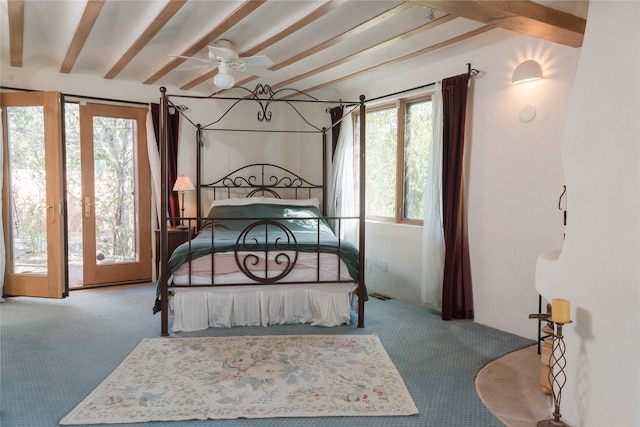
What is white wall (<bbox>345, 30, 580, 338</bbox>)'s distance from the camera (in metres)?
2.92

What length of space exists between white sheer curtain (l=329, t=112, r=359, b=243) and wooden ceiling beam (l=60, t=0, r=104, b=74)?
261cm

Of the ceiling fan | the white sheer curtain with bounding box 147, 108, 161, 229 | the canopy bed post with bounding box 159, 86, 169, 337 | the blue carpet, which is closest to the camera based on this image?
the blue carpet

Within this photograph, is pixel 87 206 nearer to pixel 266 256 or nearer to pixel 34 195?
pixel 34 195

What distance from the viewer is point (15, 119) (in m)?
4.10

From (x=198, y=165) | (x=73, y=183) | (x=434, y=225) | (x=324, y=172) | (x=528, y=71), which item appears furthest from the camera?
(x=324, y=172)

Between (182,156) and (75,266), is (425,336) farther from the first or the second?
(75,266)

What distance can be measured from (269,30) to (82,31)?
1.40 metres

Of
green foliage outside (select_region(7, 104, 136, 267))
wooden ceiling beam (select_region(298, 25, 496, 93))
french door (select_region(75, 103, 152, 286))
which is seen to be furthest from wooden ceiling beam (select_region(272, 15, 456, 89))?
green foliage outside (select_region(7, 104, 136, 267))

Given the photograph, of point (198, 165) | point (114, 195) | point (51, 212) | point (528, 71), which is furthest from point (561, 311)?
point (114, 195)

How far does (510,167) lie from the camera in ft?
10.5

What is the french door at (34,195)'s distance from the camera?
13.3 ft

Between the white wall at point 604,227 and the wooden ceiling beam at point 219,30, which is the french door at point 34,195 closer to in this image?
the wooden ceiling beam at point 219,30

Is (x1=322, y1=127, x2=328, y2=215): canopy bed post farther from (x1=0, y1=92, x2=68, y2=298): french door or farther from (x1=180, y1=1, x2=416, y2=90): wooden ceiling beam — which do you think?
(x1=0, y1=92, x2=68, y2=298): french door

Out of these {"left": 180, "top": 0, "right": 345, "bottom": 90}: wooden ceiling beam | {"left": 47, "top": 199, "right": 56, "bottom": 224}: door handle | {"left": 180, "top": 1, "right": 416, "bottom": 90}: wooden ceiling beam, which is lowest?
{"left": 47, "top": 199, "right": 56, "bottom": 224}: door handle
